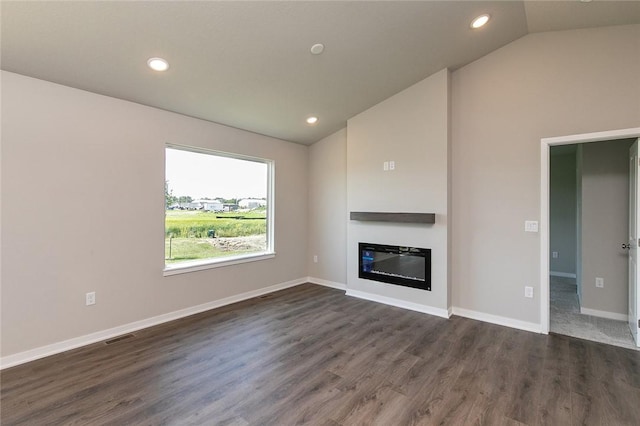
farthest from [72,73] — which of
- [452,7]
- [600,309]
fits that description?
[600,309]

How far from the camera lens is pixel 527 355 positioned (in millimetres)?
2773

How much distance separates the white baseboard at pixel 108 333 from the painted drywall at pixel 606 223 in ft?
14.7

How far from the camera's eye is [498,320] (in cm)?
355

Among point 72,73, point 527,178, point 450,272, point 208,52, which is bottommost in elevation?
point 450,272

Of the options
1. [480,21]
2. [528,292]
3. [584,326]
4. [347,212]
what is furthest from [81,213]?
[584,326]

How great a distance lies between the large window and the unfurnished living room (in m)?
0.03

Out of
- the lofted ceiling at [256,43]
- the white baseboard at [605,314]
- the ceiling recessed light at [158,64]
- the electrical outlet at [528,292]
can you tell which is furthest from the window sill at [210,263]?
the white baseboard at [605,314]

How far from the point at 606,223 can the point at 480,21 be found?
2.82 metres

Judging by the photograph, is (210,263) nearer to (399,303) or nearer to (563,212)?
(399,303)

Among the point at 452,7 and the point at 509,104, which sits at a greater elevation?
the point at 452,7

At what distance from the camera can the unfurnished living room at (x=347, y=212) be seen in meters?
2.22

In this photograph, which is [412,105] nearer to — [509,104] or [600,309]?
[509,104]

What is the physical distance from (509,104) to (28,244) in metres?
5.12

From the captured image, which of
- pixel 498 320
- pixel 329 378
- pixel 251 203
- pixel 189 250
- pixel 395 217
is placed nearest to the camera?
pixel 329 378
